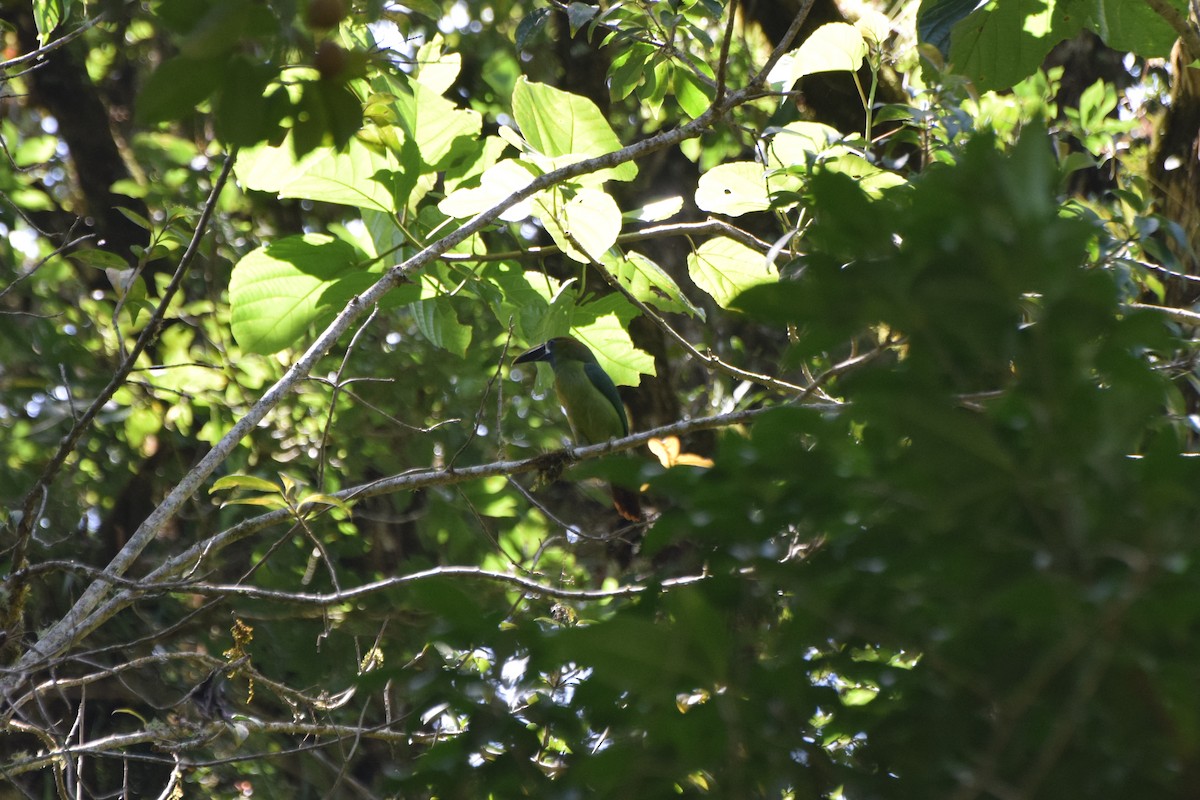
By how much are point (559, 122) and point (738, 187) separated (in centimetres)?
46

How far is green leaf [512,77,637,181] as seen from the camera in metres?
2.52

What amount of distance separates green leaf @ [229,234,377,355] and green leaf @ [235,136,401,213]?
117 millimetres

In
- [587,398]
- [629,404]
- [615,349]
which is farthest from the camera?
[629,404]

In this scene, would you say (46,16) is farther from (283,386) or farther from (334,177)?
(283,386)

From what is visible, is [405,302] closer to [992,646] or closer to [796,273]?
[796,273]

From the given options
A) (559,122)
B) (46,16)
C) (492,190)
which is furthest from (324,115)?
(46,16)

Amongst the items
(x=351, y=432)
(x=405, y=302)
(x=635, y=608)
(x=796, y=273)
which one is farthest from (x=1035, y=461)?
(x=351, y=432)

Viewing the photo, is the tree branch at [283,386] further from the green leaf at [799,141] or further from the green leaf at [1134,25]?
the green leaf at [1134,25]

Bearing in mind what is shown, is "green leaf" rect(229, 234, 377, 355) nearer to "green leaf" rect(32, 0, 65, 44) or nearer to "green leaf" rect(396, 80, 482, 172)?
"green leaf" rect(396, 80, 482, 172)

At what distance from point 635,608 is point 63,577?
433 centimetres

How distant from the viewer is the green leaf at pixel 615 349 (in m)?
2.86

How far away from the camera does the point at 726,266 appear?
280cm

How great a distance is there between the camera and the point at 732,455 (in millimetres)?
964

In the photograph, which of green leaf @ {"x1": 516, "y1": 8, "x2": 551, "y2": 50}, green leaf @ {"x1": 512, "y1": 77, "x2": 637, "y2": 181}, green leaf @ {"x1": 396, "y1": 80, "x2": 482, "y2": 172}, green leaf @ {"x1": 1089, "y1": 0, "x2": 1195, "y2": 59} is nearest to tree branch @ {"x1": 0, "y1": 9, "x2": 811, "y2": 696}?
green leaf @ {"x1": 512, "y1": 77, "x2": 637, "y2": 181}
